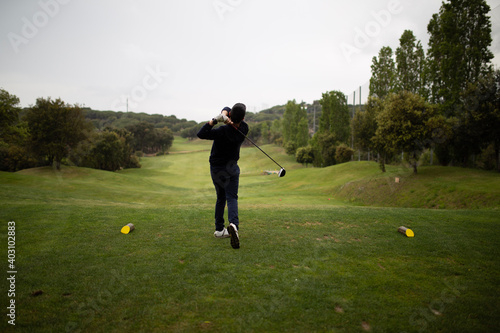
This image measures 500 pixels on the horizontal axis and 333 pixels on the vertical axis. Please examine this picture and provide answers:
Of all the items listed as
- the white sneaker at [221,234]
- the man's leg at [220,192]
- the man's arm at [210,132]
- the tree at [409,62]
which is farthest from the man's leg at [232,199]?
the tree at [409,62]

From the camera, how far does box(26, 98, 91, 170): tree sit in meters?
38.2

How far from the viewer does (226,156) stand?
256 inches

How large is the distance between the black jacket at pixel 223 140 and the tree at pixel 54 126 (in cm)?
4243

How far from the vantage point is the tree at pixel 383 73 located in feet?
140

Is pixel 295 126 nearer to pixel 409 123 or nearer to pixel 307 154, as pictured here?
pixel 307 154

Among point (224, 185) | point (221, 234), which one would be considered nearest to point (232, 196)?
point (224, 185)

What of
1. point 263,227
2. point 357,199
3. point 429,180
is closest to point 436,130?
point 429,180

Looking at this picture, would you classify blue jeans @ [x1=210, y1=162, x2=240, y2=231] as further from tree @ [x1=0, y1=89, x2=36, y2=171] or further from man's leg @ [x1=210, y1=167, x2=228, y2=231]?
tree @ [x1=0, y1=89, x2=36, y2=171]

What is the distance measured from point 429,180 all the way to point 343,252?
865 inches

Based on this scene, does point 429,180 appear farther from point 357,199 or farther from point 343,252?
point 343,252

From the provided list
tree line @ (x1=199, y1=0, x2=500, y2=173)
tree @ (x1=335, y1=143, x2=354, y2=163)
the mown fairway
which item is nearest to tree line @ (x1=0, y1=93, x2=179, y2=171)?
the mown fairway

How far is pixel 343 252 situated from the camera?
5492mm

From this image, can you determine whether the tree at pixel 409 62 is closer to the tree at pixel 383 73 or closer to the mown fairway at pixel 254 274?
the tree at pixel 383 73

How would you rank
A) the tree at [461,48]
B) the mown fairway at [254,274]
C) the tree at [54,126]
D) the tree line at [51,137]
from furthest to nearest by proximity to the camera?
the tree at [54,126], the tree line at [51,137], the tree at [461,48], the mown fairway at [254,274]
